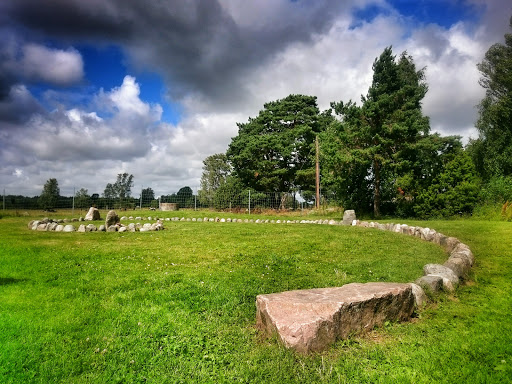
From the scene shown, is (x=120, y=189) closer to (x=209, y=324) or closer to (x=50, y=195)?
(x=50, y=195)

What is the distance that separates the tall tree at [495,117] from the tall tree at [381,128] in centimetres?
1051

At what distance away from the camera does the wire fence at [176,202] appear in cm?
2619

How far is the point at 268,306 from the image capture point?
12.4 feet

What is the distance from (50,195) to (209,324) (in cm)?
2833

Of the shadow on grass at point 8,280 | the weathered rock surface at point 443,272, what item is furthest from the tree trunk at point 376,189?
the shadow on grass at point 8,280

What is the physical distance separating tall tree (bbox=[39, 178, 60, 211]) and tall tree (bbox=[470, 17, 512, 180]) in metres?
34.4

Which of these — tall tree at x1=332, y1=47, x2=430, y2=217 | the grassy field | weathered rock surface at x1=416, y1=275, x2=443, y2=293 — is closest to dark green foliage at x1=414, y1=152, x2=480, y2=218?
tall tree at x1=332, y1=47, x2=430, y2=217

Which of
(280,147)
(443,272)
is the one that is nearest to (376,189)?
(280,147)

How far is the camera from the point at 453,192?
17.2m

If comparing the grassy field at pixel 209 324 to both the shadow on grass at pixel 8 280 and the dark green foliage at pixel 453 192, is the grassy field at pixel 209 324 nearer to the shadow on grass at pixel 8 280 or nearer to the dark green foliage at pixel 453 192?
the shadow on grass at pixel 8 280

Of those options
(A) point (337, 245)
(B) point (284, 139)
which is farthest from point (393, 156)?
(B) point (284, 139)

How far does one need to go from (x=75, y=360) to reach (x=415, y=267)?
20.8ft

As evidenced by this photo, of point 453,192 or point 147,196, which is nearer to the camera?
point 453,192

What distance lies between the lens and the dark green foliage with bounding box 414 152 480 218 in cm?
1705
